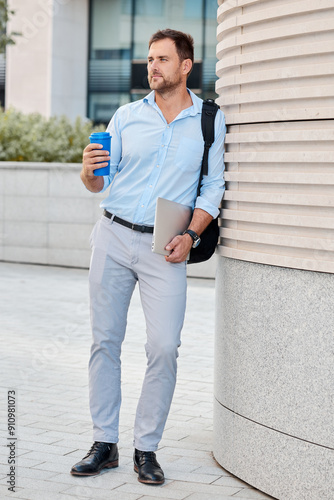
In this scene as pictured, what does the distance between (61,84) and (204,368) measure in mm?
19716

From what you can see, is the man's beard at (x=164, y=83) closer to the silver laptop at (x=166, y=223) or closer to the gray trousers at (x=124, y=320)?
the silver laptop at (x=166, y=223)

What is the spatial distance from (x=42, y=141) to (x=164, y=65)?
434 inches

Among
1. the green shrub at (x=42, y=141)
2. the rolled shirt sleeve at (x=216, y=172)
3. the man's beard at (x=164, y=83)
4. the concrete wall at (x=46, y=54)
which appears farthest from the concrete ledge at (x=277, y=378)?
the concrete wall at (x=46, y=54)

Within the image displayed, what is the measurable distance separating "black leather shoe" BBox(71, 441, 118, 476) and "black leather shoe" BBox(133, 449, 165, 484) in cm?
14

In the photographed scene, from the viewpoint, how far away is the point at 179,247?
422 cm

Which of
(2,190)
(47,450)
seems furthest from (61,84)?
(47,450)

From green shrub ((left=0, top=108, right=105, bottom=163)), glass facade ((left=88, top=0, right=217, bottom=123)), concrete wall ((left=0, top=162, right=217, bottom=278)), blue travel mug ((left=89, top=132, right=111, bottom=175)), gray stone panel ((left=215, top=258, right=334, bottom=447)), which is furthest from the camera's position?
glass facade ((left=88, top=0, right=217, bottom=123))

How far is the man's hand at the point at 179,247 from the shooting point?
166 inches

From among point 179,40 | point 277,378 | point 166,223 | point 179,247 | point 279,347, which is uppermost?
point 179,40

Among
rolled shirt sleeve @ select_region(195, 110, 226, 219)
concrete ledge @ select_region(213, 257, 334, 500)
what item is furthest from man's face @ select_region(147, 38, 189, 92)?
concrete ledge @ select_region(213, 257, 334, 500)

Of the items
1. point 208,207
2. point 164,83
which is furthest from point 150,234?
point 164,83

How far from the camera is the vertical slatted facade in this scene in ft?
12.6

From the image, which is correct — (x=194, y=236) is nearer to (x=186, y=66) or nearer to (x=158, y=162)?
(x=158, y=162)

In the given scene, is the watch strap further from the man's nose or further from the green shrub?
the green shrub
